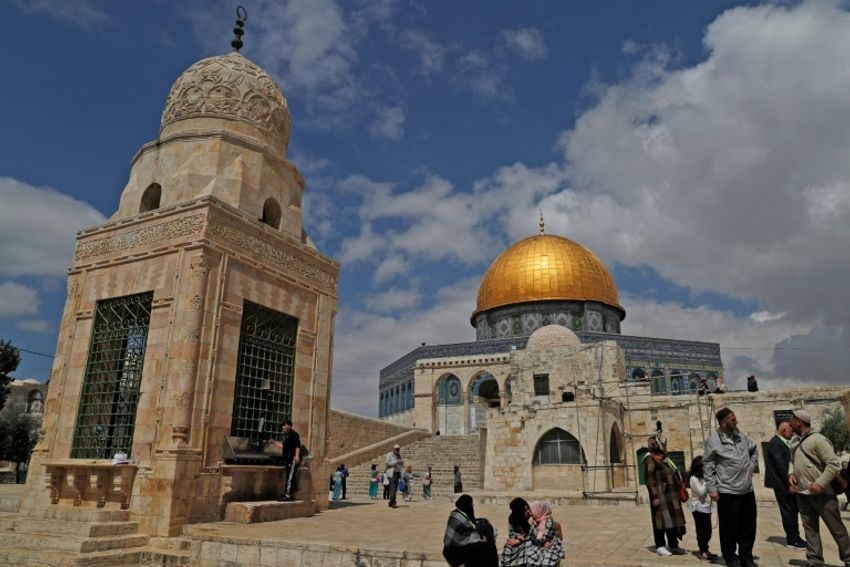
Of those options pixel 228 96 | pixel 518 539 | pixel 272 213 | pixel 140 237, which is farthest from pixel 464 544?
pixel 228 96

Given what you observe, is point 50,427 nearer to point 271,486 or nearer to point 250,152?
point 271,486

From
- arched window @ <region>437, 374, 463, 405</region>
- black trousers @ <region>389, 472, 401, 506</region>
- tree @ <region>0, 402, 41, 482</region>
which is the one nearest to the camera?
black trousers @ <region>389, 472, 401, 506</region>

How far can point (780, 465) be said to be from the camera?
620 centimetres

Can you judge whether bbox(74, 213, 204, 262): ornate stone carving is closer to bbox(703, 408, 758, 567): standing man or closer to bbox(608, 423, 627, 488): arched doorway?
bbox(703, 408, 758, 567): standing man

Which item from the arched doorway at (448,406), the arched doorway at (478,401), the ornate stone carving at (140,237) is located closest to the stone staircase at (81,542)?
the ornate stone carving at (140,237)

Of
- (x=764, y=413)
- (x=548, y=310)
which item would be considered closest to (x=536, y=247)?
(x=548, y=310)

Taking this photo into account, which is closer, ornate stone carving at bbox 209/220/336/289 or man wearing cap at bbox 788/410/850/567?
man wearing cap at bbox 788/410/850/567

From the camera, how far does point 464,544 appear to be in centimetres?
398

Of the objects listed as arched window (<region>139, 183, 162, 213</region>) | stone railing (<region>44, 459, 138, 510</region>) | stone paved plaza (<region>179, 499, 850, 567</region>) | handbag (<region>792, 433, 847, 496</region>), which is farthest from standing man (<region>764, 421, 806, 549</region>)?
arched window (<region>139, 183, 162, 213</region>)

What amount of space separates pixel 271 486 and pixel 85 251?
5091mm

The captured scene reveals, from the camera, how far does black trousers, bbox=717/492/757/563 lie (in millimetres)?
4680

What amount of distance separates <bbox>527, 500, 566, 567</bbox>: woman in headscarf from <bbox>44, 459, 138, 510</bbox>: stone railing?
599cm

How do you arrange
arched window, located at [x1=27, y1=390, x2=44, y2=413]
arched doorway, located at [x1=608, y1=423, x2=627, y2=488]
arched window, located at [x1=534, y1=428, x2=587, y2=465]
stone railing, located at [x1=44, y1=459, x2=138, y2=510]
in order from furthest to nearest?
arched window, located at [x1=27, y1=390, x2=44, y2=413] < arched doorway, located at [x1=608, y1=423, x2=627, y2=488] < arched window, located at [x1=534, y1=428, x2=587, y2=465] < stone railing, located at [x1=44, y1=459, x2=138, y2=510]

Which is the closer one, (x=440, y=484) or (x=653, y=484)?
(x=653, y=484)
